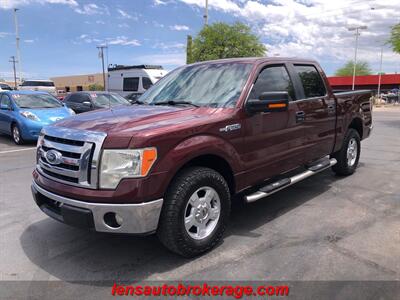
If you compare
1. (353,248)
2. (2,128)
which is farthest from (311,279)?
(2,128)

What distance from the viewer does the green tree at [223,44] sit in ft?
83.7

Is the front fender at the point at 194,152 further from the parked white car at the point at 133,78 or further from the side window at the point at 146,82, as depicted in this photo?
the side window at the point at 146,82

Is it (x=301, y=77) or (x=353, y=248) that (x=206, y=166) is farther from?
(x=301, y=77)

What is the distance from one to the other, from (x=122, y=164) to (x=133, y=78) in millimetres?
19901

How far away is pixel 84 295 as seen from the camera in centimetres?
306

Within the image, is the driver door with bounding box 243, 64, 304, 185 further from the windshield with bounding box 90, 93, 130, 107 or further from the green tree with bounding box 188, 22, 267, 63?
the green tree with bounding box 188, 22, 267, 63

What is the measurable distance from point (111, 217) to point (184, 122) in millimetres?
1074

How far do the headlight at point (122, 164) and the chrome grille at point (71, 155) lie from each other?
0.08 meters

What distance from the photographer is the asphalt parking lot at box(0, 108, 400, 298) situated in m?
3.36

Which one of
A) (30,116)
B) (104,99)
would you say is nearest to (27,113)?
(30,116)

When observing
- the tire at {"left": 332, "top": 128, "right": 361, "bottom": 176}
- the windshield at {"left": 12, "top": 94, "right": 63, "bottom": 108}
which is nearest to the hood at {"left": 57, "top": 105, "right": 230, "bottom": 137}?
the tire at {"left": 332, "top": 128, "right": 361, "bottom": 176}

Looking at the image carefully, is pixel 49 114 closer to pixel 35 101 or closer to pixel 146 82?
pixel 35 101

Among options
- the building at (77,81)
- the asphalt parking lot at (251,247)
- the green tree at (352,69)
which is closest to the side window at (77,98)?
the asphalt parking lot at (251,247)

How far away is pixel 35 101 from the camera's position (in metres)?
11.6
